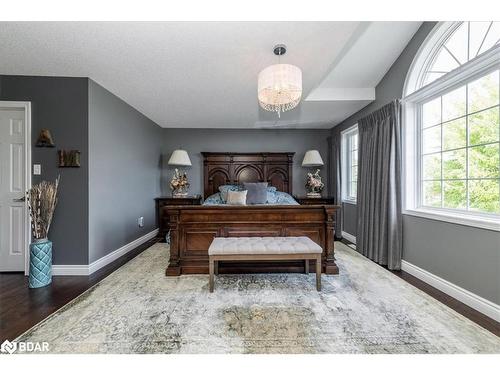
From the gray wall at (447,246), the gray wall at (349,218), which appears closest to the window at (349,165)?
the gray wall at (349,218)

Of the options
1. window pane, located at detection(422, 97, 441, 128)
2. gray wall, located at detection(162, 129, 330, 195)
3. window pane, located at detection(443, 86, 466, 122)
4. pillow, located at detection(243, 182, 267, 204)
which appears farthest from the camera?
gray wall, located at detection(162, 129, 330, 195)

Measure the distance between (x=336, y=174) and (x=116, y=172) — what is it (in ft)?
13.5

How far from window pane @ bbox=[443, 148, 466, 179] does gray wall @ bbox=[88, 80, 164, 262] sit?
13.6ft

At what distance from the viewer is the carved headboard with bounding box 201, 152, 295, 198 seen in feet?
16.9

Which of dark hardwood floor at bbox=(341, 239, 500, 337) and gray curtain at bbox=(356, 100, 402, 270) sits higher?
gray curtain at bbox=(356, 100, 402, 270)

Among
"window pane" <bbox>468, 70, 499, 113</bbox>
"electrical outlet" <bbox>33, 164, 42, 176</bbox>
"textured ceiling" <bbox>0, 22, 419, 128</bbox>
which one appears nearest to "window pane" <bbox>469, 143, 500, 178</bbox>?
"window pane" <bbox>468, 70, 499, 113</bbox>

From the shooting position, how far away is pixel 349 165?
4.72 m

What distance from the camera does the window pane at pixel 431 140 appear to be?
8.33 ft

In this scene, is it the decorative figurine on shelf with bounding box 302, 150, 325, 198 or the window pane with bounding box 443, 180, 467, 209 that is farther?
the decorative figurine on shelf with bounding box 302, 150, 325, 198

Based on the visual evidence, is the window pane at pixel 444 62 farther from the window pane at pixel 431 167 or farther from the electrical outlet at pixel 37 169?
the electrical outlet at pixel 37 169

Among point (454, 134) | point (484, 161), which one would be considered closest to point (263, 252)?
point (484, 161)

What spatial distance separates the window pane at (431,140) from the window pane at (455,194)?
0.43m

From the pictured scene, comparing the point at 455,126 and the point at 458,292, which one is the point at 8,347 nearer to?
the point at 458,292

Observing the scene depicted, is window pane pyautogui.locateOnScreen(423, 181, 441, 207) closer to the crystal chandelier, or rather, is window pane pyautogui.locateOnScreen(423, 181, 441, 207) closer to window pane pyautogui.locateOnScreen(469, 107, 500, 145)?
window pane pyautogui.locateOnScreen(469, 107, 500, 145)
